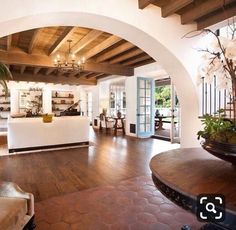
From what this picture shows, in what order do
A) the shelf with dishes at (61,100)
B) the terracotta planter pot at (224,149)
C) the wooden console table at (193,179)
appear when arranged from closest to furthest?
1. the wooden console table at (193,179)
2. the terracotta planter pot at (224,149)
3. the shelf with dishes at (61,100)

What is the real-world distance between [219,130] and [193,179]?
0.37m

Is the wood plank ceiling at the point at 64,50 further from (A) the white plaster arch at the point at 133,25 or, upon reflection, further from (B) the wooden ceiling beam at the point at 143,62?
(A) the white plaster arch at the point at 133,25

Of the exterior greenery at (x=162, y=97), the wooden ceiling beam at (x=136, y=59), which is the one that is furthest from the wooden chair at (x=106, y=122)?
the exterior greenery at (x=162, y=97)

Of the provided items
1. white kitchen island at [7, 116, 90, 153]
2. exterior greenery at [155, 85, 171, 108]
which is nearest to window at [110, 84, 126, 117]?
exterior greenery at [155, 85, 171, 108]

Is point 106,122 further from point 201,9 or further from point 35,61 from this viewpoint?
point 201,9

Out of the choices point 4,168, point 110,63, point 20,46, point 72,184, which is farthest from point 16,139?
point 110,63

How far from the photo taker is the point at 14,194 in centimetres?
159

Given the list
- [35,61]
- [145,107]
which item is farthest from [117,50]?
[145,107]

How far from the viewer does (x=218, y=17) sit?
2.88 m

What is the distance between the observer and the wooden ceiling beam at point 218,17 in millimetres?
2697

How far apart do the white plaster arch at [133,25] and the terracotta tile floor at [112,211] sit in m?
1.52

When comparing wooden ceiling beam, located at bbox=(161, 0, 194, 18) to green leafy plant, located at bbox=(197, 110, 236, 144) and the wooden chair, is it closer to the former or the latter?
green leafy plant, located at bbox=(197, 110, 236, 144)

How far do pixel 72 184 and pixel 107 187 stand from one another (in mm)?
545

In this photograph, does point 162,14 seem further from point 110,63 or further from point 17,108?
point 17,108
